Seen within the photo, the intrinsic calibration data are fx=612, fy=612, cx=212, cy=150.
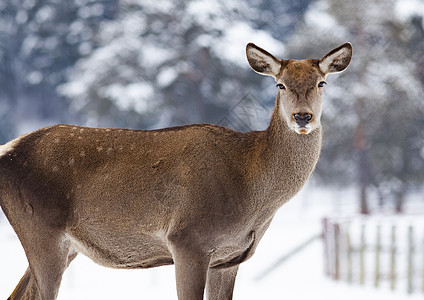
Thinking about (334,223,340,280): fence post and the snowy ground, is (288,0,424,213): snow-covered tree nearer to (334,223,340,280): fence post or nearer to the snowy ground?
the snowy ground

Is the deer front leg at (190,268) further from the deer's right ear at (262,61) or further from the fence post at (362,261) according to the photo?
the fence post at (362,261)

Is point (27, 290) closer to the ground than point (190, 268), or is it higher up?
closer to the ground

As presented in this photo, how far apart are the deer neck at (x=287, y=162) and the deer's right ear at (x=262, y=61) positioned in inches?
13.3

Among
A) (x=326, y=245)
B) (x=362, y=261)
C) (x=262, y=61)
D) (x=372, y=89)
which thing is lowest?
(x=362, y=261)

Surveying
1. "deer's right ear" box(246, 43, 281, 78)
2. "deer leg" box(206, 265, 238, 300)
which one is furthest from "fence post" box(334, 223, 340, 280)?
"deer's right ear" box(246, 43, 281, 78)

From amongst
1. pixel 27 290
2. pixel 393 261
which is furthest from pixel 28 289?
pixel 393 261

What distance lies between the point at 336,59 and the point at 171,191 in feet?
5.10

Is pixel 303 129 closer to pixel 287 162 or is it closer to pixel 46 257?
pixel 287 162

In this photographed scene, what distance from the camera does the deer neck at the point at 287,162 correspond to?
438 centimetres

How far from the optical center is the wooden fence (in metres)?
Answer: 10.7

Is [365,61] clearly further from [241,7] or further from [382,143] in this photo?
[241,7]

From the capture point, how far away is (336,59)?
4523mm

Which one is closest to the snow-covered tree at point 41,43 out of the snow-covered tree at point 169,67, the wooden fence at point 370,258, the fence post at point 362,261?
the snow-covered tree at point 169,67

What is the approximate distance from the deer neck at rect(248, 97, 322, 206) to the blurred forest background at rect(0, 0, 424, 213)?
1189 cm
